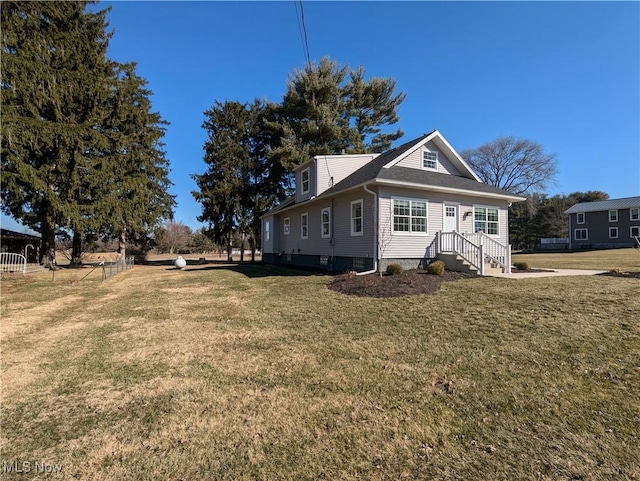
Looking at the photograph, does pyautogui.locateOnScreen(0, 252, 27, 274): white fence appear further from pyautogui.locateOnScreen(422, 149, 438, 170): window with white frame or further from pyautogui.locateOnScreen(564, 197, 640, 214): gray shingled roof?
pyautogui.locateOnScreen(564, 197, 640, 214): gray shingled roof

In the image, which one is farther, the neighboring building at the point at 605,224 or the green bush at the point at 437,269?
the neighboring building at the point at 605,224

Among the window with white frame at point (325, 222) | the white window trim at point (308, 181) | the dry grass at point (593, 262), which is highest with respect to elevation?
the white window trim at point (308, 181)

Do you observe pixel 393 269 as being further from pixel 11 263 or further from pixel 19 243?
pixel 19 243

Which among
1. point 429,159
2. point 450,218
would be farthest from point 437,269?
point 429,159

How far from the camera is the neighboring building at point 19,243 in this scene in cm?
2478

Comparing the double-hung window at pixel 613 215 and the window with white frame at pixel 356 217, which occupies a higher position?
the double-hung window at pixel 613 215

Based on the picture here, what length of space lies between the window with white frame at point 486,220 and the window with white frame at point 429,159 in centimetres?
270

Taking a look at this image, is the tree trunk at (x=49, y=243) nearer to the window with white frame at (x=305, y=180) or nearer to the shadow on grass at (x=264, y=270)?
the shadow on grass at (x=264, y=270)

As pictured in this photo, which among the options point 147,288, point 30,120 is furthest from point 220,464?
point 30,120

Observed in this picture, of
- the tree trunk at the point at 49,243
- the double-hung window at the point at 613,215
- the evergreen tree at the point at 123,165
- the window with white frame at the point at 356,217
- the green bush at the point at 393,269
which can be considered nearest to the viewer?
the green bush at the point at 393,269

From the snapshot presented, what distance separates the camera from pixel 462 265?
1216cm

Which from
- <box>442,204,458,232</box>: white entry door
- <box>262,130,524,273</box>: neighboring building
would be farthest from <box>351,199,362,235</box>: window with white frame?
<box>442,204,458,232</box>: white entry door

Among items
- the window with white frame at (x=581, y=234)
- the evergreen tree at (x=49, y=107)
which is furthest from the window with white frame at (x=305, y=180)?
the window with white frame at (x=581, y=234)

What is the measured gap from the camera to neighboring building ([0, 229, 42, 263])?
976 inches
